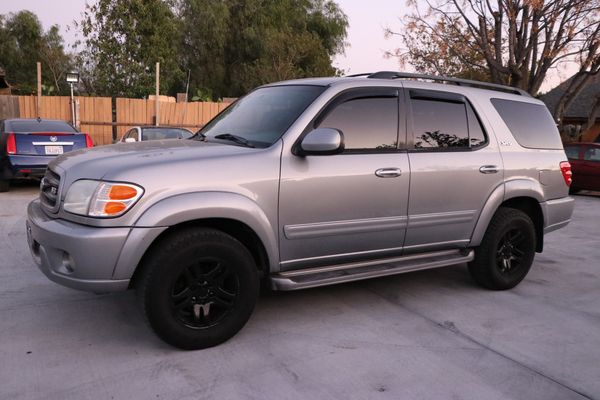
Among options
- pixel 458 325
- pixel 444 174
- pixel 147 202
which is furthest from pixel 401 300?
pixel 147 202

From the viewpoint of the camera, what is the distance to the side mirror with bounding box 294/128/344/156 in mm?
3514

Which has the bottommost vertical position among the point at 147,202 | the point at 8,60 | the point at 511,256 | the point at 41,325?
the point at 41,325

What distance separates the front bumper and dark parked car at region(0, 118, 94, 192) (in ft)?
21.3

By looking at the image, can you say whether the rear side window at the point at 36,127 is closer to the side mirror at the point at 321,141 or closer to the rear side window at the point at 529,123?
the side mirror at the point at 321,141

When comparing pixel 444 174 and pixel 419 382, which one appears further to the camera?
pixel 444 174

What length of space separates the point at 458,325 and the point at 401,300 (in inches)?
25.4

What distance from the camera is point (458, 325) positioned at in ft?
13.2

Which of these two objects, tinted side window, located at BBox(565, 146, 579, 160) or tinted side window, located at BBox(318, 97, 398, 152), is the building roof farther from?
tinted side window, located at BBox(318, 97, 398, 152)

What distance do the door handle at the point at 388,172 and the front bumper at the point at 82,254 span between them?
190 cm

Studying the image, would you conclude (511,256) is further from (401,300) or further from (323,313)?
(323,313)

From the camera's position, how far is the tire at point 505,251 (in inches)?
187

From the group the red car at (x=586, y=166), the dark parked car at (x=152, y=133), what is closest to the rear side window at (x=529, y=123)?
the dark parked car at (x=152, y=133)

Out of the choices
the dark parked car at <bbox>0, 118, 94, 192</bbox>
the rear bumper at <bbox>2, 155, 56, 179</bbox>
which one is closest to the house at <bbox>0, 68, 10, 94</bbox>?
the dark parked car at <bbox>0, 118, 94, 192</bbox>

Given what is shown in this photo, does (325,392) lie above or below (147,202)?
below
